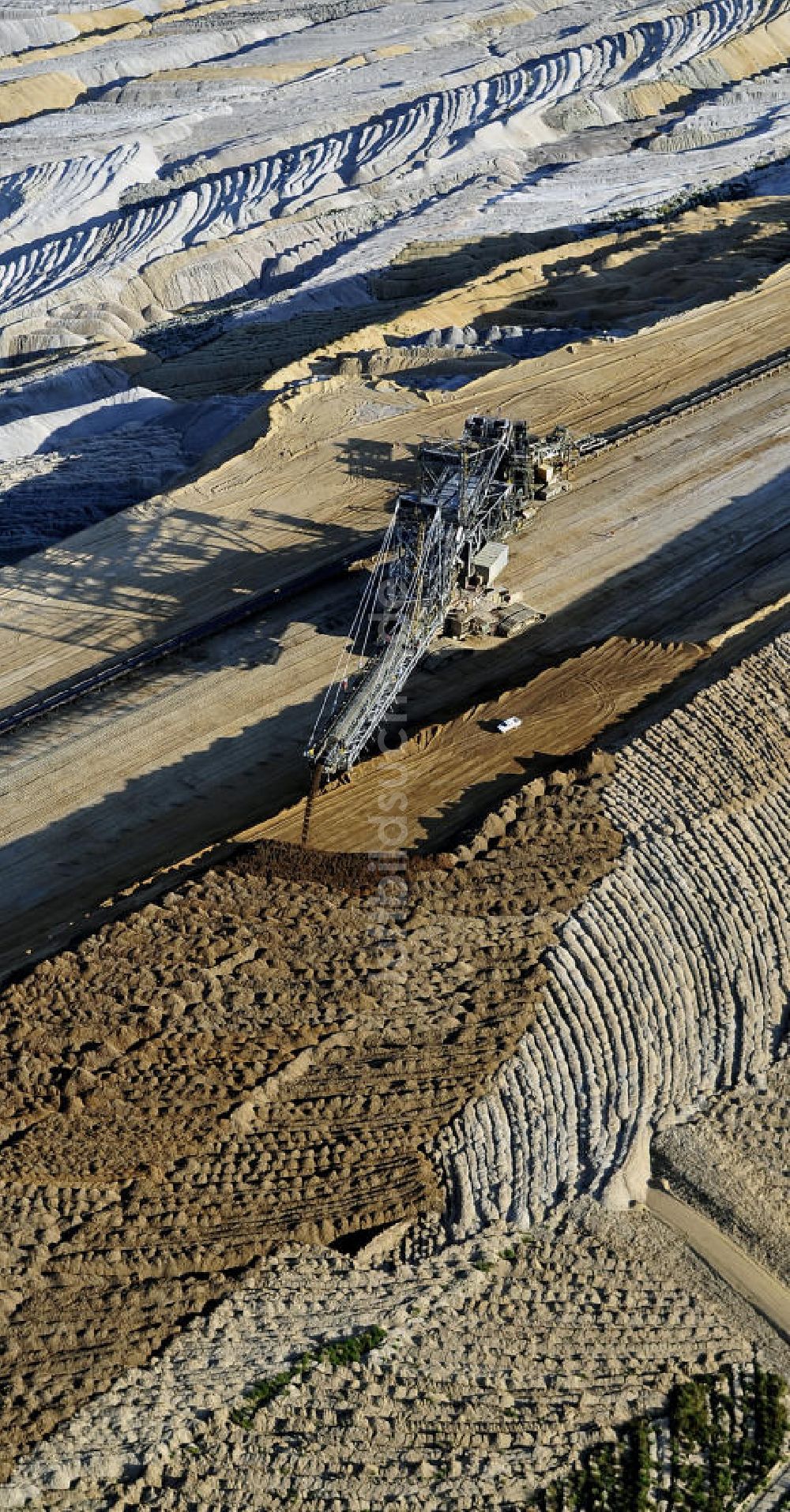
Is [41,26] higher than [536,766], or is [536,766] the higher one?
[41,26]

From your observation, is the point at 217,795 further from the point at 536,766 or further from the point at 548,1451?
the point at 548,1451

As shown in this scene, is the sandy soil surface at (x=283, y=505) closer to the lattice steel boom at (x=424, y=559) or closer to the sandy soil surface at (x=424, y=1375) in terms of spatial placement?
the lattice steel boom at (x=424, y=559)

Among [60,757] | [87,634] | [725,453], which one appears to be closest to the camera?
[60,757]

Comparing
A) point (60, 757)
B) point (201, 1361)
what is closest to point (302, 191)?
point (60, 757)

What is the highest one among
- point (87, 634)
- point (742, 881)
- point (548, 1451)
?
point (87, 634)

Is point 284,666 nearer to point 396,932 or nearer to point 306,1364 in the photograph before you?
point 396,932

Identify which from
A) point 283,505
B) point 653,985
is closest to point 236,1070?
point 653,985

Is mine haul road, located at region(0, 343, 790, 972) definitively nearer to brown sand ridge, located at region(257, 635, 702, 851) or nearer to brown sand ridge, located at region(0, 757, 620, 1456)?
brown sand ridge, located at region(257, 635, 702, 851)

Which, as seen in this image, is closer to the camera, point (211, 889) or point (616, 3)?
point (211, 889)
